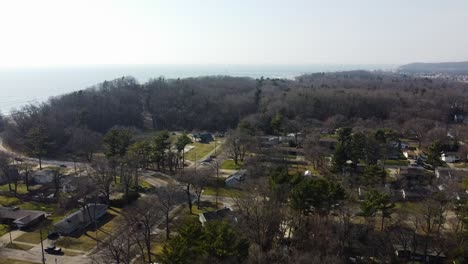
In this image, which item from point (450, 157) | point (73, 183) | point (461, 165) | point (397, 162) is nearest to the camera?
point (73, 183)

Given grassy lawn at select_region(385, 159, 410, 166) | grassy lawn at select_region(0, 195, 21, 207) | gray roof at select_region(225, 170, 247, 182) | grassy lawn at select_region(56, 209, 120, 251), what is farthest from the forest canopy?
grassy lawn at select_region(56, 209, 120, 251)

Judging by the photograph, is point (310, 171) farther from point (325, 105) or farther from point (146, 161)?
point (325, 105)

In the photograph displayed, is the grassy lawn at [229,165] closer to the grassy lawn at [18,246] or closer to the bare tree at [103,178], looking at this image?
the bare tree at [103,178]

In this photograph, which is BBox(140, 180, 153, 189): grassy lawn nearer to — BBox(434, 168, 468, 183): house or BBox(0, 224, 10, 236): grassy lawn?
BBox(0, 224, 10, 236): grassy lawn

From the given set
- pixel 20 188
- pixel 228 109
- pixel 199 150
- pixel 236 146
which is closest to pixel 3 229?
pixel 20 188

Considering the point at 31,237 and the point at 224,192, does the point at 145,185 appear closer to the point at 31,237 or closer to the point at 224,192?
the point at 224,192
